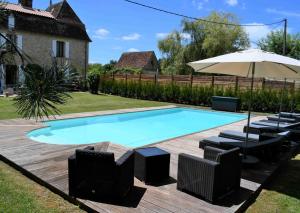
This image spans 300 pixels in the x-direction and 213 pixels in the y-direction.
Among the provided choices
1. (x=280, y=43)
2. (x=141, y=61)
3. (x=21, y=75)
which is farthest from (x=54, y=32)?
(x=21, y=75)

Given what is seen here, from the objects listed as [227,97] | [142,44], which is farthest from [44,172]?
[142,44]

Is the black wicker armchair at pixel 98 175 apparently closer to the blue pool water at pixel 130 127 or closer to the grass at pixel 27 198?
the grass at pixel 27 198

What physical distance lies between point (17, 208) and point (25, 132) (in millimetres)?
4520

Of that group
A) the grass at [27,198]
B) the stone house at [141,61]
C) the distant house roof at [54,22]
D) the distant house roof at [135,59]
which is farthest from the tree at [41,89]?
the distant house roof at [135,59]

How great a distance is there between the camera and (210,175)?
3760mm

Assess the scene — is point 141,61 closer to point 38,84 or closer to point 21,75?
point 21,75

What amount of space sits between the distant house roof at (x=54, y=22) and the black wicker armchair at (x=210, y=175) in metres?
22.2

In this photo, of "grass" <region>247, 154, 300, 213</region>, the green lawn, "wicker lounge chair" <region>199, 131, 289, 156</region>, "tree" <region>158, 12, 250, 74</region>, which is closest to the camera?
the green lawn

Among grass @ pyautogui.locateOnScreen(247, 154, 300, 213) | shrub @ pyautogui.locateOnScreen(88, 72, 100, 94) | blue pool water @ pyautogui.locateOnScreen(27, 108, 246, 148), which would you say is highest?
shrub @ pyautogui.locateOnScreen(88, 72, 100, 94)

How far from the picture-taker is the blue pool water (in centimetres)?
913

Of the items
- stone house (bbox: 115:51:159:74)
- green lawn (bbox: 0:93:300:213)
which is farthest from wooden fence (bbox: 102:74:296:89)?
stone house (bbox: 115:51:159:74)

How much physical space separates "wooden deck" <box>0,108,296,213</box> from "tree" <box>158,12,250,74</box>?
69.2ft

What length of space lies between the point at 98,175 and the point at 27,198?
1140mm

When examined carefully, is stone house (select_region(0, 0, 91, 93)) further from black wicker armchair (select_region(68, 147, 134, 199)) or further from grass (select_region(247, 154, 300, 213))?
black wicker armchair (select_region(68, 147, 134, 199))
